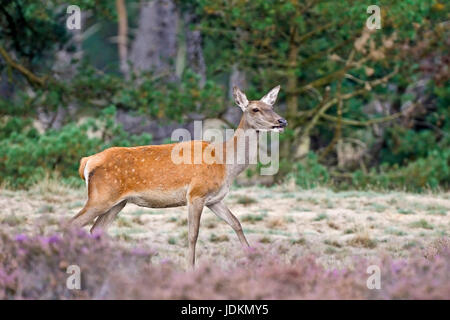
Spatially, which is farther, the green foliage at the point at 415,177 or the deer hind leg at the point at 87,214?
the green foliage at the point at 415,177

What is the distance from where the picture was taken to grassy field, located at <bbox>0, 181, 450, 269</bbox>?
1000 centimetres

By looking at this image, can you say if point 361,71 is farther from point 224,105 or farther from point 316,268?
point 316,268

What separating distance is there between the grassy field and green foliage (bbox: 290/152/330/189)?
7.53ft

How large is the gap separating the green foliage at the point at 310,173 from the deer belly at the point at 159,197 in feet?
26.6

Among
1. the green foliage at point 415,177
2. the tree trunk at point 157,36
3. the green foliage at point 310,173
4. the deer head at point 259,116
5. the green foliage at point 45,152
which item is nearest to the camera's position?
the deer head at point 259,116

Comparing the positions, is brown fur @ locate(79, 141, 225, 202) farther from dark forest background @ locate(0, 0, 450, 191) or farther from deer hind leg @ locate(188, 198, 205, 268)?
dark forest background @ locate(0, 0, 450, 191)

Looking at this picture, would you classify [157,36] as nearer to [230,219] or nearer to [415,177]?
[415,177]

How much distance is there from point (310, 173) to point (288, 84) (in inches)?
127

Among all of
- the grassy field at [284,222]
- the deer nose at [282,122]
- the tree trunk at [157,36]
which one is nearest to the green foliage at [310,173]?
the grassy field at [284,222]

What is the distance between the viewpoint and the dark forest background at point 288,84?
1725cm

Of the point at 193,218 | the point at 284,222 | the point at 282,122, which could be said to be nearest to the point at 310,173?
the point at 284,222

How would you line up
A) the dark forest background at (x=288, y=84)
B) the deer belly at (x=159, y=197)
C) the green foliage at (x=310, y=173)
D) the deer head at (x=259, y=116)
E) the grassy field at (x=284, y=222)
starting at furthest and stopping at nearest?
the dark forest background at (x=288, y=84)
the green foliage at (x=310, y=173)
the grassy field at (x=284, y=222)
the deer head at (x=259, y=116)
the deer belly at (x=159, y=197)

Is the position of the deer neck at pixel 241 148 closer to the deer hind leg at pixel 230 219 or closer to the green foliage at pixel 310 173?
the deer hind leg at pixel 230 219

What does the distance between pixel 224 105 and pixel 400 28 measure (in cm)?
425
